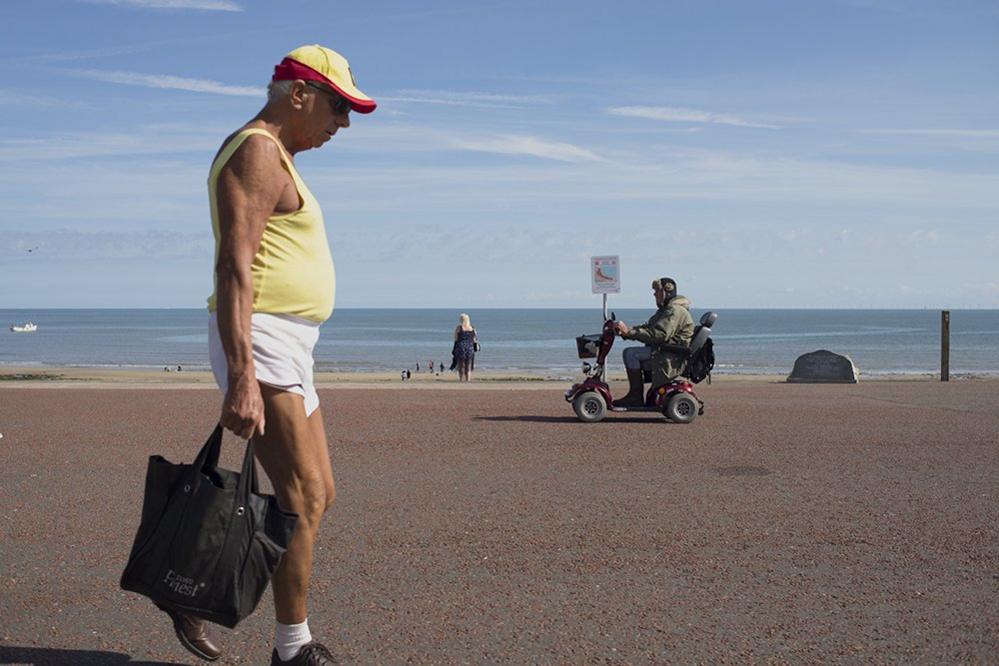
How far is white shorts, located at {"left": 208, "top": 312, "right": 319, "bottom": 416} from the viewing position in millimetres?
3982

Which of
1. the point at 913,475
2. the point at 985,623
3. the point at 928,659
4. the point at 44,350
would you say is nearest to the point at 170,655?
the point at 928,659

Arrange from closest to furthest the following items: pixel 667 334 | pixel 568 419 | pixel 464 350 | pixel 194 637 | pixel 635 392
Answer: pixel 194 637
pixel 667 334
pixel 635 392
pixel 568 419
pixel 464 350

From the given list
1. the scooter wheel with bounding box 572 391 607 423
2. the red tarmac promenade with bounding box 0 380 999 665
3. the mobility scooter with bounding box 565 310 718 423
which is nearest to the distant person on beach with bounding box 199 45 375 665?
the red tarmac promenade with bounding box 0 380 999 665

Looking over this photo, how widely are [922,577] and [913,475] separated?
142 inches

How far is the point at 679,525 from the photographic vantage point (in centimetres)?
712

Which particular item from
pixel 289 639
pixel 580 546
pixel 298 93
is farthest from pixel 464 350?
pixel 298 93

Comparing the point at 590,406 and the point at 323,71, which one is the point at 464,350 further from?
the point at 323,71

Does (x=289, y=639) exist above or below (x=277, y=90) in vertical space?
below

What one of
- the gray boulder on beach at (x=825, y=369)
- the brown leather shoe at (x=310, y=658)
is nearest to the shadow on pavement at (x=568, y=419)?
the gray boulder on beach at (x=825, y=369)

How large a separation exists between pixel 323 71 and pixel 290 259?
2.05 ft

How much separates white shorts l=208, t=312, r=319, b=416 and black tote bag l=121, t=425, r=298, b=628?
22cm

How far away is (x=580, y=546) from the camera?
21.4ft

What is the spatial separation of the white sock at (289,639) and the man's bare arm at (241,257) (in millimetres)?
738

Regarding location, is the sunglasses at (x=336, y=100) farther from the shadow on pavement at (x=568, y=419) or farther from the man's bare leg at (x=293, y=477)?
the shadow on pavement at (x=568, y=419)
